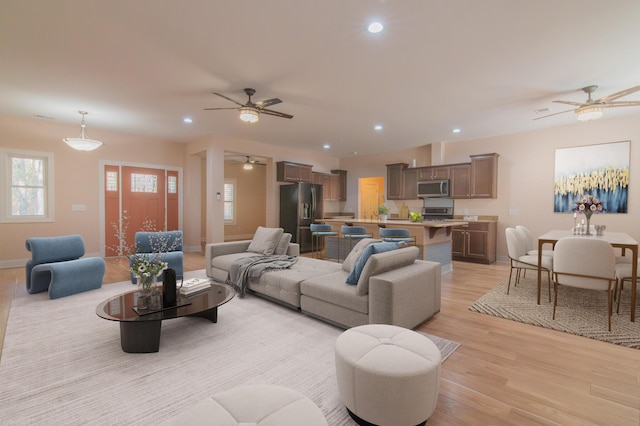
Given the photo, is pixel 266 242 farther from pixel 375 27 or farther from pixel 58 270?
pixel 375 27

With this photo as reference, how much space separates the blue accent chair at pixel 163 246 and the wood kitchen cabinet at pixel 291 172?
3.26 m

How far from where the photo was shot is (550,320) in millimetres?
3088

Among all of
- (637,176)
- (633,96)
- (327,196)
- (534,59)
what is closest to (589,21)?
(534,59)

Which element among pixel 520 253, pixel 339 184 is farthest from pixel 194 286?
pixel 339 184

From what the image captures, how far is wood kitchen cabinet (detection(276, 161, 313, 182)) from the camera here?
7.70m

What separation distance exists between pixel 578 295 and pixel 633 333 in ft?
4.07

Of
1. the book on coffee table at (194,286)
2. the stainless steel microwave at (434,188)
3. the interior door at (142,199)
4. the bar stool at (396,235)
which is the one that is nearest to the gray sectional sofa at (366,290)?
the book on coffee table at (194,286)

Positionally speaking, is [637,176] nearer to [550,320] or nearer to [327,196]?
[550,320]

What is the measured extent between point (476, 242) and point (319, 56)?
17.6 ft

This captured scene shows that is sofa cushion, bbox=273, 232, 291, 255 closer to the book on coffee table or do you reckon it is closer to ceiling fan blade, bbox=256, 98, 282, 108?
the book on coffee table

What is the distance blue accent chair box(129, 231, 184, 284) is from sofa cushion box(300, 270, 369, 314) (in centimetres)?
241

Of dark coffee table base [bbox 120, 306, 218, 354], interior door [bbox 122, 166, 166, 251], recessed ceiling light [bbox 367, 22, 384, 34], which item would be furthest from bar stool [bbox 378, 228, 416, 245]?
interior door [bbox 122, 166, 166, 251]

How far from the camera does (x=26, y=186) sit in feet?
18.9

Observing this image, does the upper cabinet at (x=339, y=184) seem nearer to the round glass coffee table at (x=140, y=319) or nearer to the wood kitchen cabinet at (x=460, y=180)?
the wood kitchen cabinet at (x=460, y=180)
